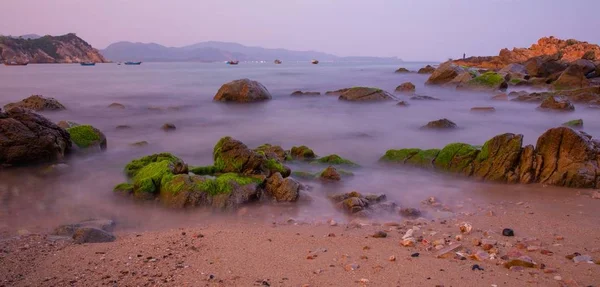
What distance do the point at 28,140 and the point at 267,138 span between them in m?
6.69

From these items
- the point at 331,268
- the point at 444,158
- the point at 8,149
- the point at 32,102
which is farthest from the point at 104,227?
the point at 32,102

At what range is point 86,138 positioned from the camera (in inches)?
424

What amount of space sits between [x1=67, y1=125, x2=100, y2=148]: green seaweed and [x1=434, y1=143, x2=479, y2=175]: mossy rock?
7982 millimetres

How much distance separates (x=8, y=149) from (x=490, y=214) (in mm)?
8687

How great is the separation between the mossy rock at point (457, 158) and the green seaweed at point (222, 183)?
3.95m

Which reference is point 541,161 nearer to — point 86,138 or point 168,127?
point 86,138

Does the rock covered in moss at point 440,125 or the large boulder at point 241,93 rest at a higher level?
the large boulder at point 241,93

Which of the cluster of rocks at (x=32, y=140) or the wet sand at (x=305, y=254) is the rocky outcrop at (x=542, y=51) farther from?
the wet sand at (x=305, y=254)

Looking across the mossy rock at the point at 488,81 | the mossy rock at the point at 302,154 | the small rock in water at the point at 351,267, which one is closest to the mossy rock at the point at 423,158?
the mossy rock at the point at 302,154

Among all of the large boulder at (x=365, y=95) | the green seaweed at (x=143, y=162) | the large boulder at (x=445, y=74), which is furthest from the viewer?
the large boulder at (x=445, y=74)

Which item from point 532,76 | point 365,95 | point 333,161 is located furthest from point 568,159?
point 532,76

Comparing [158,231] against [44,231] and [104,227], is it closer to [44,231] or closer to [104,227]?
[104,227]

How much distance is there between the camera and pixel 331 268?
426 centimetres

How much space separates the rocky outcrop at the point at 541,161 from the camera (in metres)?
7.57
